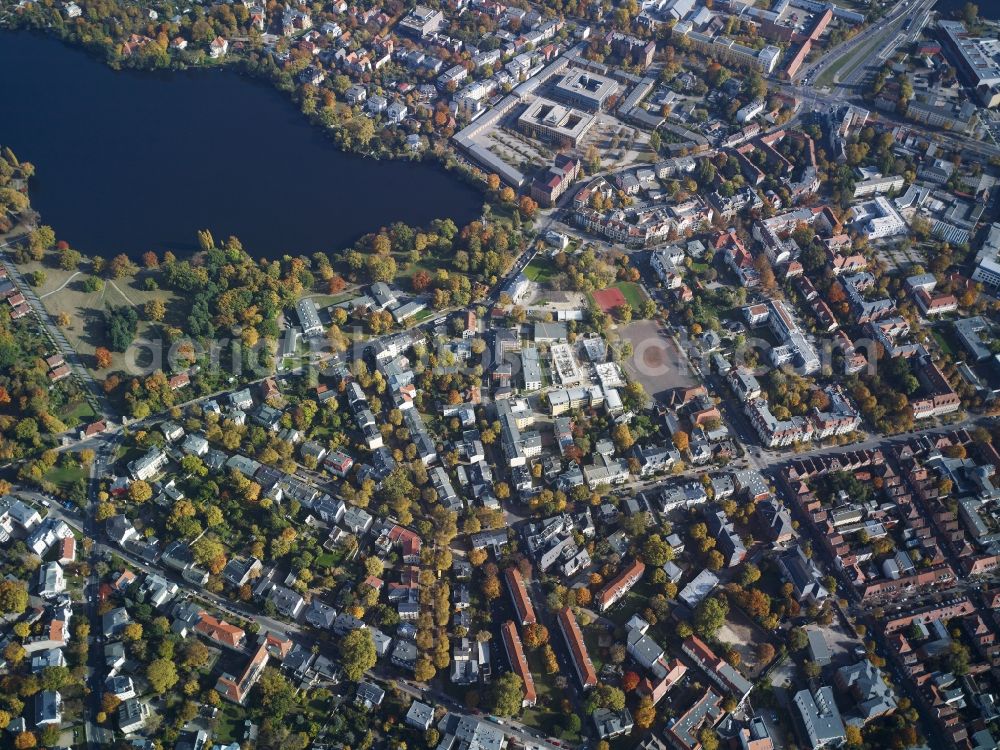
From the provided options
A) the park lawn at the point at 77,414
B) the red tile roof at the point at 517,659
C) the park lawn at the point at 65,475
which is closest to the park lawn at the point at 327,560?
the red tile roof at the point at 517,659

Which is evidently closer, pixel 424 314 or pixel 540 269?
pixel 424 314

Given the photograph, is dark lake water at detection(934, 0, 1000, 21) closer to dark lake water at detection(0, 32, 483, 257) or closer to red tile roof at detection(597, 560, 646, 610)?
dark lake water at detection(0, 32, 483, 257)

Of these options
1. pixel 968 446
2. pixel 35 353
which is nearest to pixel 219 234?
pixel 35 353

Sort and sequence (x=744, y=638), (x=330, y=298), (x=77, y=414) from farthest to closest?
1. (x=330, y=298)
2. (x=77, y=414)
3. (x=744, y=638)

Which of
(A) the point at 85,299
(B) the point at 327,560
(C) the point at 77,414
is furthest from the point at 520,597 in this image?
(A) the point at 85,299

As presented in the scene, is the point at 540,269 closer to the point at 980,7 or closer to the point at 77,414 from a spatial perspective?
the point at 77,414

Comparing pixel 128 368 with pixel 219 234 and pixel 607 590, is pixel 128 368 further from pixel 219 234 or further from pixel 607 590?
pixel 607 590

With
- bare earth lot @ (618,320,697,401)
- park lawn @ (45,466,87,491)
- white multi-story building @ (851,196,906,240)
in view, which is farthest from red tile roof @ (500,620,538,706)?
white multi-story building @ (851,196,906,240)
